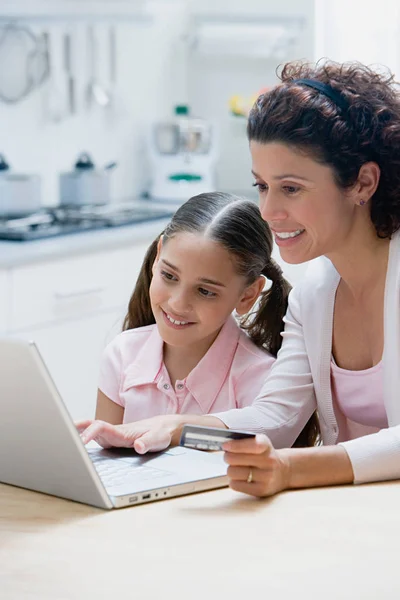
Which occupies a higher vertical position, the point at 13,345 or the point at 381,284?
the point at 13,345

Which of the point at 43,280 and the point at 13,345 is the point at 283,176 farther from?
the point at 43,280

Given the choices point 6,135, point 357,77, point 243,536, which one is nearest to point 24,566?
point 243,536

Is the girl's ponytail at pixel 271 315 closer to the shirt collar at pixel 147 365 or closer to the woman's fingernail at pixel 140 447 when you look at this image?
the shirt collar at pixel 147 365

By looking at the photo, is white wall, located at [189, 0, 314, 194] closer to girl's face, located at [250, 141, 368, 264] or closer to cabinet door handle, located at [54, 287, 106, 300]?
cabinet door handle, located at [54, 287, 106, 300]

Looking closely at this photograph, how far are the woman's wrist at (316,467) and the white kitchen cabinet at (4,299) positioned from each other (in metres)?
1.69

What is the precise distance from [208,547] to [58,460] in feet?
0.78

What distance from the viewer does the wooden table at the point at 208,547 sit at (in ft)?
3.50

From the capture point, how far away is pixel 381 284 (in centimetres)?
175

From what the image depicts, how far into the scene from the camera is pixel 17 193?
351cm

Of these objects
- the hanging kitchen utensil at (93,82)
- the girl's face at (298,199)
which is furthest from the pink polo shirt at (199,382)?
the hanging kitchen utensil at (93,82)

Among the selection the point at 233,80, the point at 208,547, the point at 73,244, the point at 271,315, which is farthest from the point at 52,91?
the point at 208,547

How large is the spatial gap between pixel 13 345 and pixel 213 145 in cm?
301

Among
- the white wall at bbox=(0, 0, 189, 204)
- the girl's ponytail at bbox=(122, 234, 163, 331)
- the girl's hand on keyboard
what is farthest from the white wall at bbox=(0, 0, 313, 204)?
the girl's hand on keyboard

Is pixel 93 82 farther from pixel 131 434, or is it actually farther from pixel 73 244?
pixel 131 434
